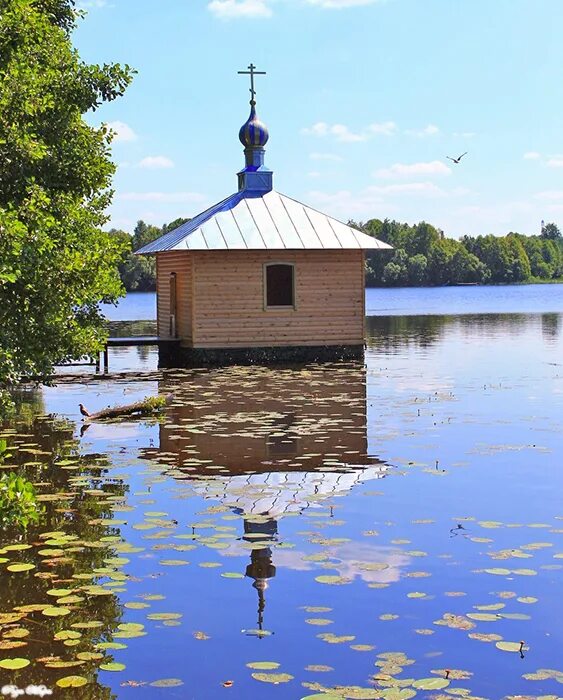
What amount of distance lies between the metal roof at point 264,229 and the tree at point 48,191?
8935 millimetres

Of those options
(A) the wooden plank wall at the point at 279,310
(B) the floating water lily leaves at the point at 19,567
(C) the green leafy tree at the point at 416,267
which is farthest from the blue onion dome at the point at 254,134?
(C) the green leafy tree at the point at 416,267

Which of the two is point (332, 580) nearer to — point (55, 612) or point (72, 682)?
point (55, 612)

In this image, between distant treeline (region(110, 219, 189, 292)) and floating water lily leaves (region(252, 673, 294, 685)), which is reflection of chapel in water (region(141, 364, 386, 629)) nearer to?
floating water lily leaves (region(252, 673, 294, 685))

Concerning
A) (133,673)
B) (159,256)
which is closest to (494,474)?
(133,673)

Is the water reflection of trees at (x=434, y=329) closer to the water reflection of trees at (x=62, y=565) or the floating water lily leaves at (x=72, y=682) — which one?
the water reflection of trees at (x=62, y=565)

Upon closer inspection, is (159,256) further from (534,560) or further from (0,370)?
(534,560)

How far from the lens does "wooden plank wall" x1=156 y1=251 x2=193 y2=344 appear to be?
25906mm

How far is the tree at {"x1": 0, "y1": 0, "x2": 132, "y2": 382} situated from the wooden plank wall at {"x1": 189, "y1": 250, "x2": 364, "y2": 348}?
9.29 m

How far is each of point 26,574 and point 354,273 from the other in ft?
62.9

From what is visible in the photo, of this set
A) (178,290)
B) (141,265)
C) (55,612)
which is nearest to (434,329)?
(178,290)

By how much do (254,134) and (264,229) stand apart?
356 centimetres

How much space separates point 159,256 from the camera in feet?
95.0

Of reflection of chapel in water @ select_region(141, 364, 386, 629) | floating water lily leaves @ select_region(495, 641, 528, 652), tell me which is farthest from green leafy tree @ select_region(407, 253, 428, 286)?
floating water lily leaves @ select_region(495, 641, 528, 652)

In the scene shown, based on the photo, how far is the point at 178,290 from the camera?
2730cm
